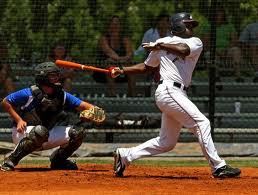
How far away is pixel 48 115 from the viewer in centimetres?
897

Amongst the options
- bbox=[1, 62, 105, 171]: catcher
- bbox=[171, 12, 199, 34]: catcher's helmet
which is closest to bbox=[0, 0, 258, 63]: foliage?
bbox=[1, 62, 105, 171]: catcher

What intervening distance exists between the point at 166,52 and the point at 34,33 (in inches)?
235

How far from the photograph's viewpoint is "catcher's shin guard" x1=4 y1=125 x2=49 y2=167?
8555 millimetres

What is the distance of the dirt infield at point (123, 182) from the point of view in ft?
22.2

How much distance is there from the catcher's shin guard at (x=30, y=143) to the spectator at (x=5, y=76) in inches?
170

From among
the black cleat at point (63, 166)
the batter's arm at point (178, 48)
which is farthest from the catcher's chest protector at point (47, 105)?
the batter's arm at point (178, 48)

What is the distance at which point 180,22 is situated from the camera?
809 cm

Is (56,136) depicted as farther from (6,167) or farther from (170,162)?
(170,162)

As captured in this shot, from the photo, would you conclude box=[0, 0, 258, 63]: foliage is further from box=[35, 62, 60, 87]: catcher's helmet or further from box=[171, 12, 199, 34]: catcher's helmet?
box=[171, 12, 199, 34]: catcher's helmet

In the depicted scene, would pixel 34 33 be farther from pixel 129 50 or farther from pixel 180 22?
pixel 180 22

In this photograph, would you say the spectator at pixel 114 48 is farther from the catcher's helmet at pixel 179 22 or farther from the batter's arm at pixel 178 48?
the batter's arm at pixel 178 48

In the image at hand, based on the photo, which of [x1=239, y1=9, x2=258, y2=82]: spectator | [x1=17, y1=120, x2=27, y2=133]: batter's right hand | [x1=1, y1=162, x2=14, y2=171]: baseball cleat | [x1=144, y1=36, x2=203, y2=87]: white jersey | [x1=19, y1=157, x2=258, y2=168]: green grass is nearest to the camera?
[x1=144, y1=36, x2=203, y2=87]: white jersey

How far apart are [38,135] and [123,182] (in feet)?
4.74

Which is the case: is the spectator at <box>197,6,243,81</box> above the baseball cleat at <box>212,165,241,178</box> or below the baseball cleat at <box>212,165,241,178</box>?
above
